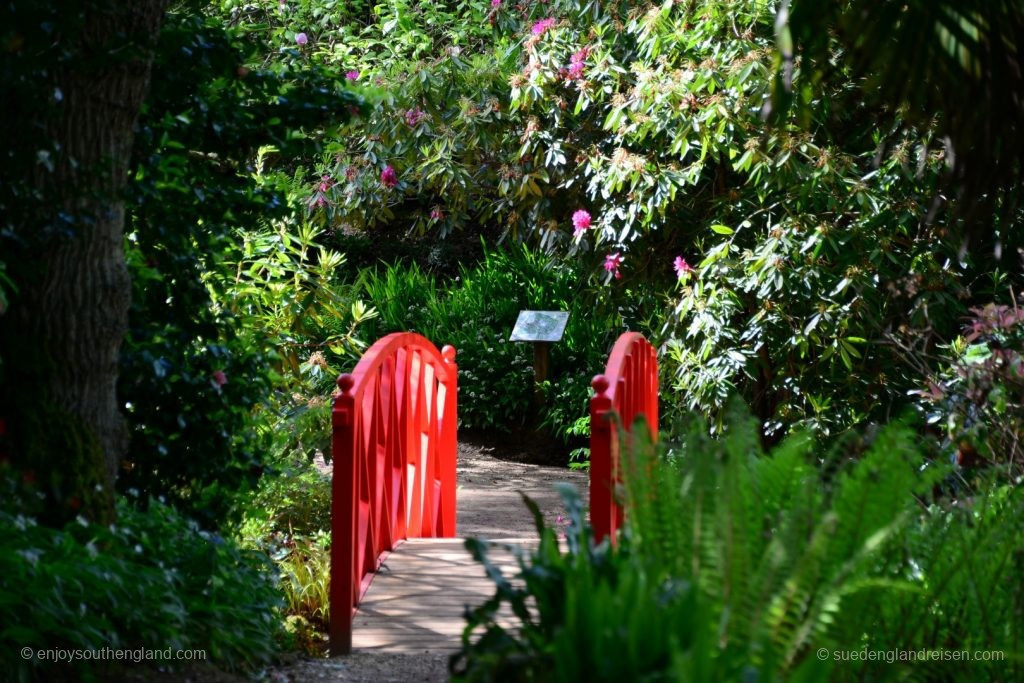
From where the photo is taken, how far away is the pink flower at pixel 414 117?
9195 millimetres

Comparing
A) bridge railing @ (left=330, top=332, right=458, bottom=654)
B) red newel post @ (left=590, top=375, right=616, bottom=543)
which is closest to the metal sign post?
bridge railing @ (left=330, top=332, right=458, bottom=654)

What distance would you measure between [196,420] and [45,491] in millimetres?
888

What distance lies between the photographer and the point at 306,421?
632 centimetres

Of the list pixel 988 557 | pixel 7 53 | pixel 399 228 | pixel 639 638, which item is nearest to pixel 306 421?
pixel 7 53

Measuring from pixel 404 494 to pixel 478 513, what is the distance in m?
3.09


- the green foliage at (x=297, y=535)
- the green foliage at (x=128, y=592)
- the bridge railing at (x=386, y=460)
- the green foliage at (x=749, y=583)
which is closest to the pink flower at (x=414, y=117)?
the bridge railing at (x=386, y=460)

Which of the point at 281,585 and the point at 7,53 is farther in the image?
the point at 281,585

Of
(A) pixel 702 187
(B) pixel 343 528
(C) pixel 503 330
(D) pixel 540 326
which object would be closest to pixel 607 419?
(B) pixel 343 528

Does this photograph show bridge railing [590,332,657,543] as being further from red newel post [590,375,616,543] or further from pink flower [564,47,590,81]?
pink flower [564,47,590,81]

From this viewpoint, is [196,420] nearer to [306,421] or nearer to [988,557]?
[306,421]

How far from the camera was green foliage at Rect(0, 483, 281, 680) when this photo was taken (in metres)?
2.78

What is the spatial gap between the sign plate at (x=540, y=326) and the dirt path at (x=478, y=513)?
119 centimetres

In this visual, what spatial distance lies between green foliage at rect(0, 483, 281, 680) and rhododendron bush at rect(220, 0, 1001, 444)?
99.1 inches

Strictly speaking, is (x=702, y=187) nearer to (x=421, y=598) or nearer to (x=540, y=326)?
(x=540, y=326)
